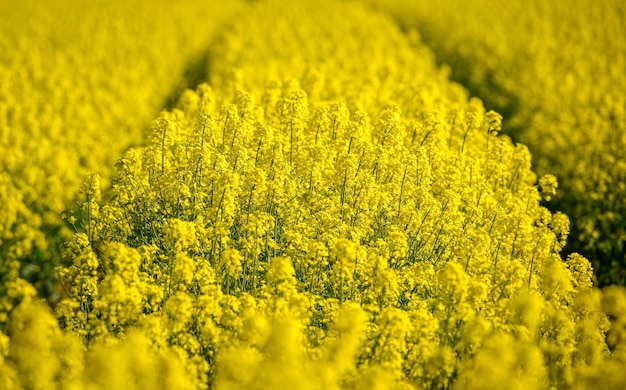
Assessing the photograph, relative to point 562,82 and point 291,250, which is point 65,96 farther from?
point 562,82

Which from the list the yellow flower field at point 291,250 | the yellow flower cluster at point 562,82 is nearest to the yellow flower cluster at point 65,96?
the yellow flower field at point 291,250

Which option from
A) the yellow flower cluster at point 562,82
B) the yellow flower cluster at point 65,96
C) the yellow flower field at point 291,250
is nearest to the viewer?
the yellow flower field at point 291,250

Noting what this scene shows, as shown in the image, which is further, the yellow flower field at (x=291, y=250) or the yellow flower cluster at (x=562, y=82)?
the yellow flower cluster at (x=562, y=82)

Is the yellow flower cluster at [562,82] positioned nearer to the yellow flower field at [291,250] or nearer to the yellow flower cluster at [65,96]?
the yellow flower field at [291,250]

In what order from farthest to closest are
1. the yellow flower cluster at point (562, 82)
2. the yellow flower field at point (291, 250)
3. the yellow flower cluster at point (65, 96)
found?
1. the yellow flower cluster at point (562, 82)
2. the yellow flower cluster at point (65, 96)
3. the yellow flower field at point (291, 250)

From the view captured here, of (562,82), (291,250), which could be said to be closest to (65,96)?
(291,250)

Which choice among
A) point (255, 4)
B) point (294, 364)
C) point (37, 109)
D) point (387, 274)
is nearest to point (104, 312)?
point (294, 364)
